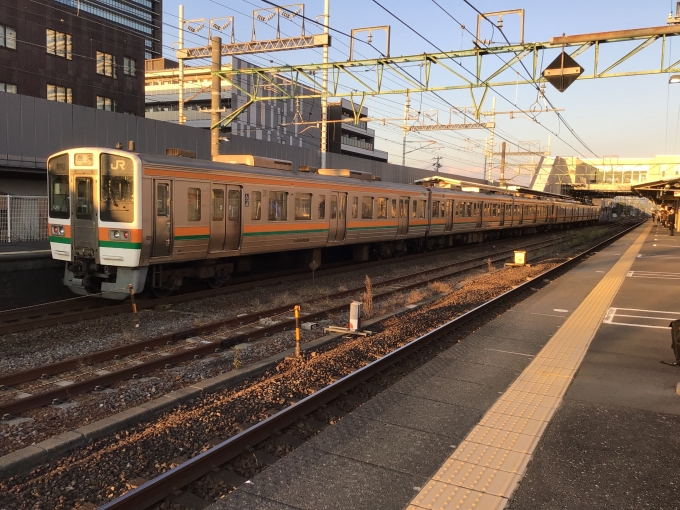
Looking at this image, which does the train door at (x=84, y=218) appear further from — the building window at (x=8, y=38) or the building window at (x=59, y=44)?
the building window at (x=59, y=44)

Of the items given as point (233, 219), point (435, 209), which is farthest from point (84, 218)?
point (435, 209)

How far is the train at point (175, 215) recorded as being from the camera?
10250 mm

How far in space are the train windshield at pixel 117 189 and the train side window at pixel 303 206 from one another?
5.18m

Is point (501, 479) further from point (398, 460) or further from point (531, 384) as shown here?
point (531, 384)

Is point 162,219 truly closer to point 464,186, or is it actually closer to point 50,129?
point 50,129

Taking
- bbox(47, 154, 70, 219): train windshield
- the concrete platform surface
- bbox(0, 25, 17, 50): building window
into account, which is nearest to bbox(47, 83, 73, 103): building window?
bbox(0, 25, 17, 50): building window

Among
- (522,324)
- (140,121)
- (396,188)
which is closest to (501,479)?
(522,324)

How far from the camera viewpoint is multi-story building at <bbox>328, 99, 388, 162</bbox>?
63188 millimetres

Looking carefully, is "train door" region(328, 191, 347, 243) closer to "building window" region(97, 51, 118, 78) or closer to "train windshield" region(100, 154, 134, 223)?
"train windshield" region(100, 154, 134, 223)

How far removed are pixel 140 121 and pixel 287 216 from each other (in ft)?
26.7

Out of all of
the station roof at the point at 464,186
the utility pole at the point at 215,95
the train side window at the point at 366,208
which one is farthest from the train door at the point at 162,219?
the station roof at the point at 464,186

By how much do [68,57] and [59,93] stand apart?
239cm

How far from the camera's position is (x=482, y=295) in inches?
508

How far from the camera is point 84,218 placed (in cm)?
1068
